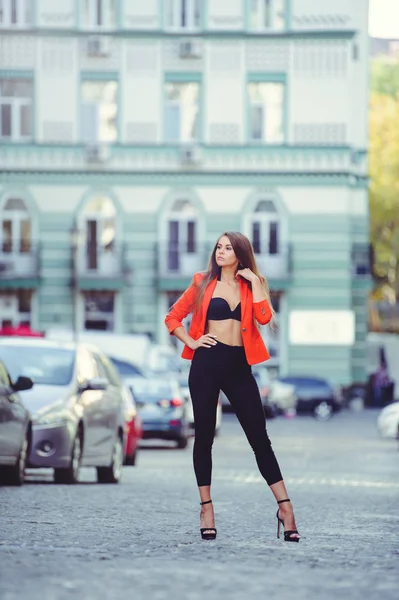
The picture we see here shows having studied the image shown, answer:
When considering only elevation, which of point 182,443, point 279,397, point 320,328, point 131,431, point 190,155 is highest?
point 190,155

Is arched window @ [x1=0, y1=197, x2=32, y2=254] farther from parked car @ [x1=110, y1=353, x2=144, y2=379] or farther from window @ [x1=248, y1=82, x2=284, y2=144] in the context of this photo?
parked car @ [x1=110, y1=353, x2=144, y2=379]

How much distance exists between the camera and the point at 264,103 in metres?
57.2

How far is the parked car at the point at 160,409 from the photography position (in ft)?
102

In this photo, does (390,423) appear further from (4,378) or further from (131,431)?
(4,378)

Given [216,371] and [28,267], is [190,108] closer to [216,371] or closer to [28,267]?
[28,267]

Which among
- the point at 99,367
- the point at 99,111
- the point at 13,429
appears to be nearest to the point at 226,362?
the point at 13,429

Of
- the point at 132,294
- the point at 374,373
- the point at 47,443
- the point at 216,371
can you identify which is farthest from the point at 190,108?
the point at 216,371

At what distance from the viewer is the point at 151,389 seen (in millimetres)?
31609

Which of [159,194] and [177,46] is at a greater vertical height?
[177,46]

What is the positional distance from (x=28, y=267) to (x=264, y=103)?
29.1 ft

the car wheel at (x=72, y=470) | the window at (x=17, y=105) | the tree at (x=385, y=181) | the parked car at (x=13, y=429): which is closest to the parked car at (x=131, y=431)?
the car wheel at (x=72, y=470)

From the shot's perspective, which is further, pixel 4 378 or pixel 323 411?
pixel 323 411

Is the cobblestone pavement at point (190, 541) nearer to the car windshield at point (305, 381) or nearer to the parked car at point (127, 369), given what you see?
the parked car at point (127, 369)

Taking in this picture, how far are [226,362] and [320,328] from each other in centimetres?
4637
